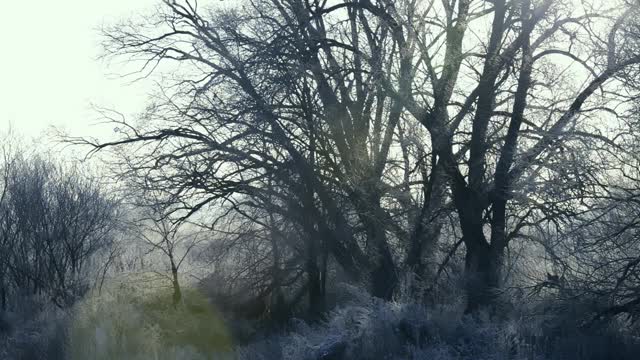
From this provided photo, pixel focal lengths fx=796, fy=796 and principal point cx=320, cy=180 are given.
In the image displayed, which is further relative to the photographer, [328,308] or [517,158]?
[328,308]

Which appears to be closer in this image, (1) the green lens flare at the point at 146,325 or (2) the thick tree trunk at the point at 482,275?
(2) the thick tree trunk at the point at 482,275

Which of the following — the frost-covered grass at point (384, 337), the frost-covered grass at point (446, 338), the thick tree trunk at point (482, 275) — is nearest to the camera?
the frost-covered grass at point (446, 338)

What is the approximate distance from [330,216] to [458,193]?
12.2 ft

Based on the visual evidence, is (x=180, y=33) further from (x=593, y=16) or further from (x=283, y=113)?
(x=593, y=16)

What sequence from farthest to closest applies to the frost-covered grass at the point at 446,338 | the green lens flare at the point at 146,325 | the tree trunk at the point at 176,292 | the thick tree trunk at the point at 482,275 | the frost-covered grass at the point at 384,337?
the tree trunk at the point at 176,292 < the green lens flare at the point at 146,325 < the thick tree trunk at the point at 482,275 < the frost-covered grass at the point at 384,337 < the frost-covered grass at the point at 446,338

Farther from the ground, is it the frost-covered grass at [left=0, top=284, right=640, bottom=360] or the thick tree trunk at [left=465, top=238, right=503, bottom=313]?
the thick tree trunk at [left=465, top=238, right=503, bottom=313]

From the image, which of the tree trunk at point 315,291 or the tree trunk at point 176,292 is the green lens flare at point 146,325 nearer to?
the tree trunk at point 176,292

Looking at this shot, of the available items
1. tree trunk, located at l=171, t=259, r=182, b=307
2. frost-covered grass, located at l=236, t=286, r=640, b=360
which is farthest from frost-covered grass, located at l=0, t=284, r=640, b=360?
tree trunk, located at l=171, t=259, r=182, b=307

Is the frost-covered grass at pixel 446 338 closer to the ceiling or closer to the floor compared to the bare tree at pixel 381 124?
closer to the floor

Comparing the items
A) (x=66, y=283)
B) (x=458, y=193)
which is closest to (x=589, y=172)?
(x=458, y=193)

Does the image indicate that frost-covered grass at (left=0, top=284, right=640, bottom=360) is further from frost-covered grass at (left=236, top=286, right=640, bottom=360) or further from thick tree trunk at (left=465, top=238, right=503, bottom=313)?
thick tree trunk at (left=465, top=238, right=503, bottom=313)

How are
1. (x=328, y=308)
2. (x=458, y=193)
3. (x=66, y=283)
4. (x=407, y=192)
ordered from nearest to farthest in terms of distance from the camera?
(x=458, y=193), (x=407, y=192), (x=328, y=308), (x=66, y=283)

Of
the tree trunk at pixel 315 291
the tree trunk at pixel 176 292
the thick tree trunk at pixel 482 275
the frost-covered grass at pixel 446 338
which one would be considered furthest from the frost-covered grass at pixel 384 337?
the tree trunk at pixel 176 292

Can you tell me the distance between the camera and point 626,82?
539 inches
